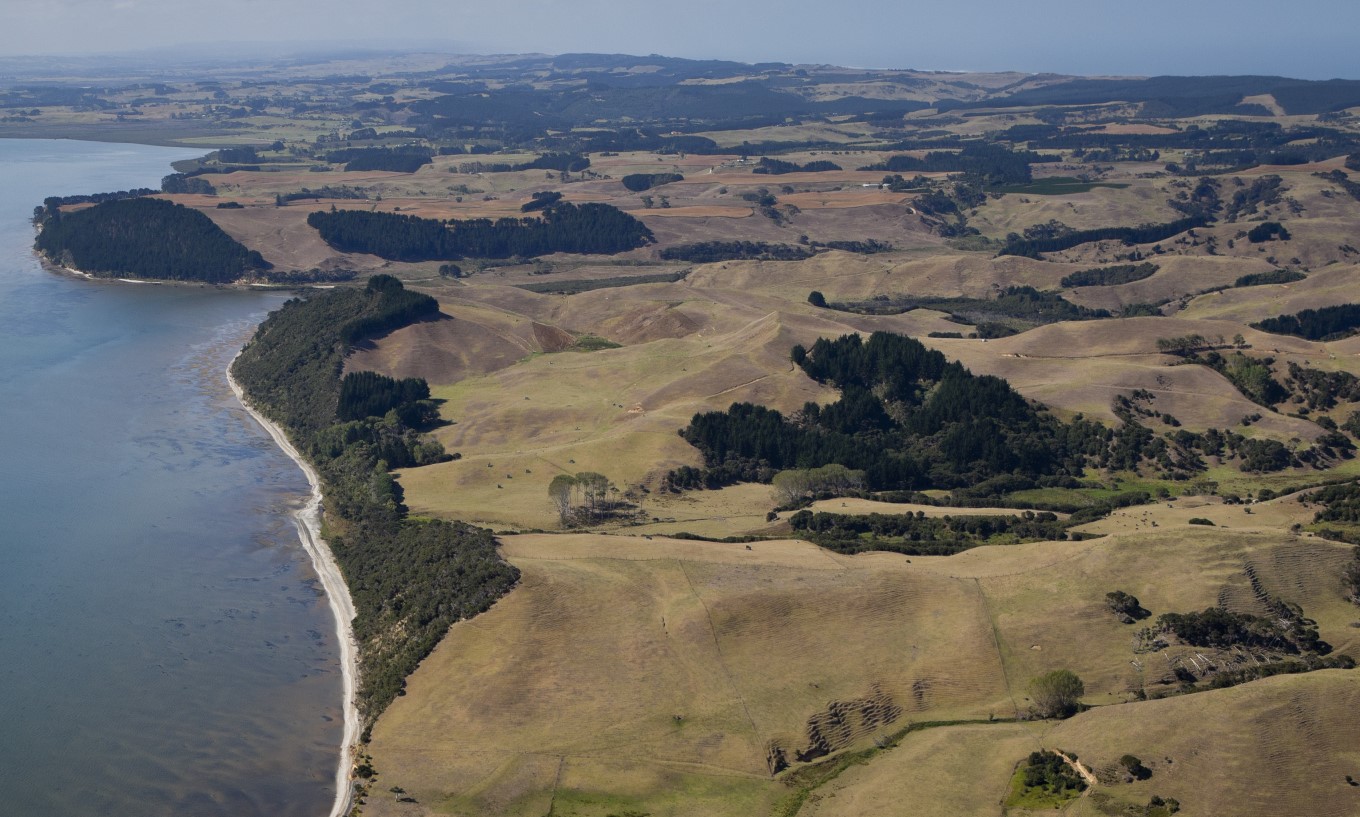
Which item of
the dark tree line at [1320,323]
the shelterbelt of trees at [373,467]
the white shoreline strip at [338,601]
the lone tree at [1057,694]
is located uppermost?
the dark tree line at [1320,323]

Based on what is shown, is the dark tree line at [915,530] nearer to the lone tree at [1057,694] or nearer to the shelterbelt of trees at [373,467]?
the lone tree at [1057,694]

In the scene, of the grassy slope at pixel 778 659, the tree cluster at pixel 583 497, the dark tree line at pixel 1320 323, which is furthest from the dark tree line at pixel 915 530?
the dark tree line at pixel 1320 323

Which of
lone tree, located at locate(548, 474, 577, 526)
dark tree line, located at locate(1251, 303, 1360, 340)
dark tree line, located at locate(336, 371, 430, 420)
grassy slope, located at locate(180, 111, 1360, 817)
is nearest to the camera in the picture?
grassy slope, located at locate(180, 111, 1360, 817)

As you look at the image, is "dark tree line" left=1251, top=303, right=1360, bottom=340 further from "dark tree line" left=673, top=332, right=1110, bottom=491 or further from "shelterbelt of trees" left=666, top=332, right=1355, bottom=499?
"dark tree line" left=673, top=332, right=1110, bottom=491

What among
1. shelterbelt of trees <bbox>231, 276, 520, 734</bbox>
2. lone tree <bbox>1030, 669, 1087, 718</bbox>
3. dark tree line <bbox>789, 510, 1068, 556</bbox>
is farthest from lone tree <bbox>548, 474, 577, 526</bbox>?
lone tree <bbox>1030, 669, 1087, 718</bbox>

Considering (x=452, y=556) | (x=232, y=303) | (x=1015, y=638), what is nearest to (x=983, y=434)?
(x=1015, y=638)

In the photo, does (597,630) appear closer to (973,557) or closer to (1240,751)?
(973,557)
